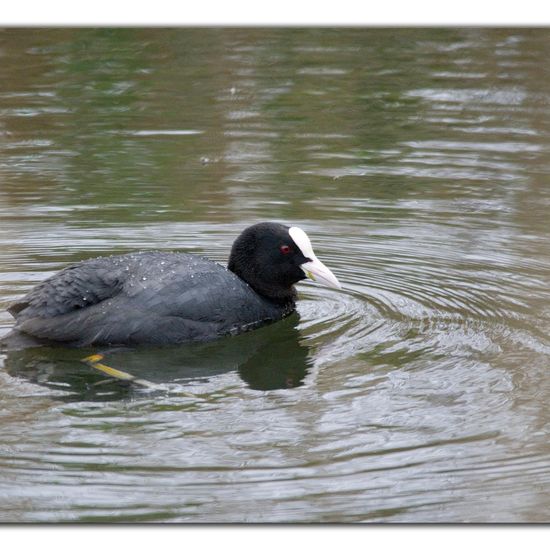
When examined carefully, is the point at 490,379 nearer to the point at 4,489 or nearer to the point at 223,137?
the point at 4,489

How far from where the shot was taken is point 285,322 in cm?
736

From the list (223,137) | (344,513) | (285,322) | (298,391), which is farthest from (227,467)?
(223,137)

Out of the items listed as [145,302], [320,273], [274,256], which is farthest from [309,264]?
[145,302]

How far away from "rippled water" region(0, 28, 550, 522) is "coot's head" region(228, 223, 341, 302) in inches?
10.5

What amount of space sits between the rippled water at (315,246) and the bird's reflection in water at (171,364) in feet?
0.07

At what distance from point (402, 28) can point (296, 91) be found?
8.52ft

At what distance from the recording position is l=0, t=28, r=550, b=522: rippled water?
16.6ft

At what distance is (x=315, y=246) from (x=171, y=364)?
7.53 feet

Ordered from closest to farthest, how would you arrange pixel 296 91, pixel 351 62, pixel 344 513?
1. pixel 344 513
2. pixel 296 91
3. pixel 351 62

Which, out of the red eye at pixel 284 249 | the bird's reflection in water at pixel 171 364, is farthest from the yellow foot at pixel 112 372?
the red eye at pixel 284 249

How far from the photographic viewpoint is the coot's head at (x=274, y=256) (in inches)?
292

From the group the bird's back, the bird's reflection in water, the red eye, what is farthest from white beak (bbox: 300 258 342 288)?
the bird's back

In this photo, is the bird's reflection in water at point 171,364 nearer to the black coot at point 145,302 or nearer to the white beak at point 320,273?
the black coot at point 145,302

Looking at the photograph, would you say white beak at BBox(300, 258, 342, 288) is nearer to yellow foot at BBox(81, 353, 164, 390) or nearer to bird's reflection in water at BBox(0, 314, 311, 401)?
bird's reflection in water at BBox(0, 314, 311, 401)
